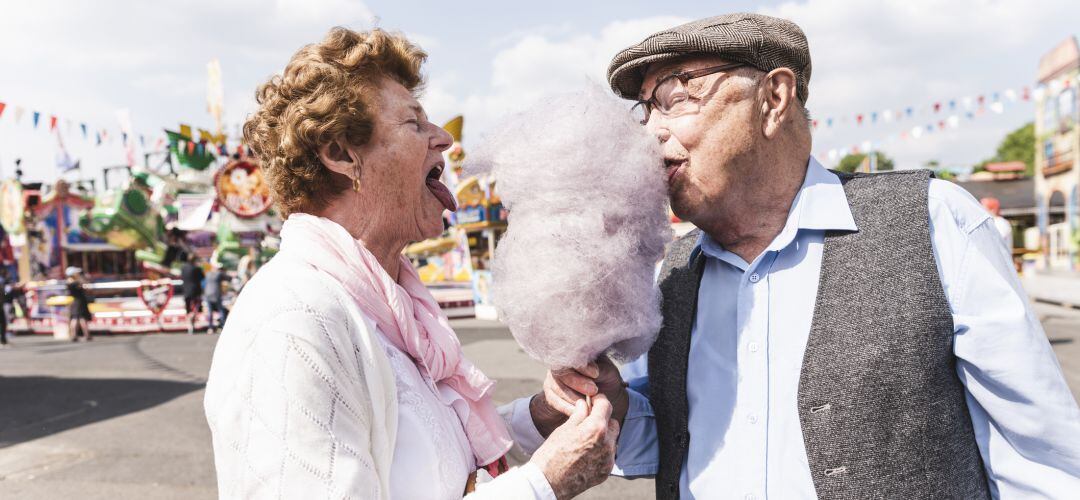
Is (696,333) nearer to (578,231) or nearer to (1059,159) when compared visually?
(578,231)

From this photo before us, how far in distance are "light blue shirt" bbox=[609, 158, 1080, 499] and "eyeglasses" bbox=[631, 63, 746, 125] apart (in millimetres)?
351

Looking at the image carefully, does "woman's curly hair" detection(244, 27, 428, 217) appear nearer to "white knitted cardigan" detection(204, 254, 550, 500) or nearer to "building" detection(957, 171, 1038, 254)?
"white knitted cardigan" detection(204, 254, 550, 500)

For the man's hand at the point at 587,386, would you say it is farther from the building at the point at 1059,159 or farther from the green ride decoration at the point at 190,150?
the building at the point at 1059,159

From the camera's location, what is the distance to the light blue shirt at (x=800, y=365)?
4.19ft

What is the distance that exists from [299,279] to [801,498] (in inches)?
45.1

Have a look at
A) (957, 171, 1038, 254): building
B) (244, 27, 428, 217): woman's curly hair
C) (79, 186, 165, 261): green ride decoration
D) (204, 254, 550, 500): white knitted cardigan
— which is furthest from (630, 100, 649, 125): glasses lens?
(957, 171, 1038, 254): building

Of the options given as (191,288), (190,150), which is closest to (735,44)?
(191,288)

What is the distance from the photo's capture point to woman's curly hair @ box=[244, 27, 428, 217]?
1469mm

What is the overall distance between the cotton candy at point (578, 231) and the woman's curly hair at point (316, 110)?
1.17 ft

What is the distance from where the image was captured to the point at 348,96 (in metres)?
1.49

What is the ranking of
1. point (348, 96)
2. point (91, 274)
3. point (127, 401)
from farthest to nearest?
point (91, 274)
point (127, 401)
point (348, 96)

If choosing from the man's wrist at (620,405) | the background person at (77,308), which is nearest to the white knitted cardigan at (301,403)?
the man's wrist at (620,405)

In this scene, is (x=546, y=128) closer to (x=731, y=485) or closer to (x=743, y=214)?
(x=743, y=214)

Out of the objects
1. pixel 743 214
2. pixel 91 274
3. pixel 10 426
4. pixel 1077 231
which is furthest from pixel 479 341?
pixel 91 274
